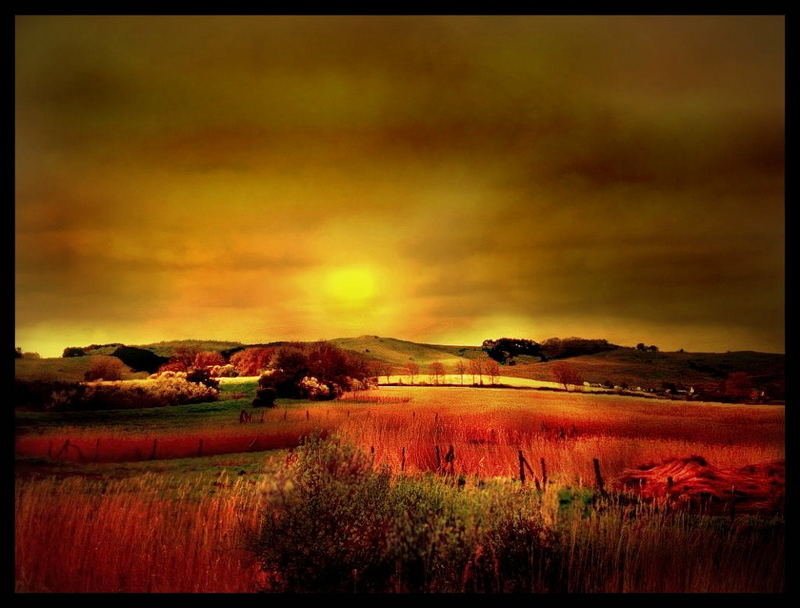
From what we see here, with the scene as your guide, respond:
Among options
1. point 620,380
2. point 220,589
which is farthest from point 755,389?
point 220,589

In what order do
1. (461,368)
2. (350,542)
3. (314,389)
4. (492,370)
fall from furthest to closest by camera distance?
(461,368), (492,370), (314,389), (350,542)

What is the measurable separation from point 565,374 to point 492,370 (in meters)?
1.83

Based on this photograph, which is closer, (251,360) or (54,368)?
(54,368)

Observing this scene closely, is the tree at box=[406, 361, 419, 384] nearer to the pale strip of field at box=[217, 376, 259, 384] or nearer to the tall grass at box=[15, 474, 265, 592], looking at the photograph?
the pale strip of field at box=[217, 376, 259, 384]

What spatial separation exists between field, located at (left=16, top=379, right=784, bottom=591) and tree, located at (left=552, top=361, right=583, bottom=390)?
10.9ft

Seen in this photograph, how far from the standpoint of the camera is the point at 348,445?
1133 cm

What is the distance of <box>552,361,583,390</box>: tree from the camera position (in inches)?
637

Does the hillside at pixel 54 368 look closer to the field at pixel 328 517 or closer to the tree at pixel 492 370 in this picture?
the field at pixel 328 517

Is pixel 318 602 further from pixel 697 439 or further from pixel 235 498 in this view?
pixel 697 439

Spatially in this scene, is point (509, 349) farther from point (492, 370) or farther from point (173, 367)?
point (173, 367)

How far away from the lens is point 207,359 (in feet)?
45.3

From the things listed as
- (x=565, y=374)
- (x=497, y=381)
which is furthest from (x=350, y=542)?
(x=565, y=374)

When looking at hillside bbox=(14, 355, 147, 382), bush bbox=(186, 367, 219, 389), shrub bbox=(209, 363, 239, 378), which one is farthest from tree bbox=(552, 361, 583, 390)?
hillside bbox=(14, 355, 147, 382)
